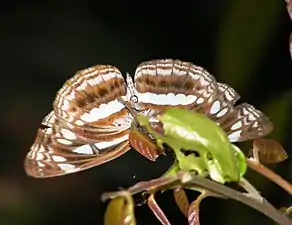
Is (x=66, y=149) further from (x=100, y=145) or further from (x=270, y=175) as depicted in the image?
(x=270, y=175)

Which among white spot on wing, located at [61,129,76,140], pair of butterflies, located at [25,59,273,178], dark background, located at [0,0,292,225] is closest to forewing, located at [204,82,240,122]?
pair of butterflies, located at [25,59,273,178]

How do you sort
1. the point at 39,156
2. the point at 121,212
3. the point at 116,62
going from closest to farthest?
the point at 121,212 < the point at 39,156 < the point at 116,62

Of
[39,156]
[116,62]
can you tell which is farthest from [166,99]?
[116,62]

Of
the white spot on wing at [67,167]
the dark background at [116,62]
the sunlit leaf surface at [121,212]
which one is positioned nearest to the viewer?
the sunlit leaf surface at [121,212]

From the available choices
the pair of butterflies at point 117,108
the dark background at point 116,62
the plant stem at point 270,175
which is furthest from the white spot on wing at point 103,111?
the dark background at point 116,62

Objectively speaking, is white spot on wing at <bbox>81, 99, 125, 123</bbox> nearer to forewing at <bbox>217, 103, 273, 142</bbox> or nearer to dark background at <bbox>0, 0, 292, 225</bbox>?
forewing at <bbox>217, 103, 273, 142</bbox>

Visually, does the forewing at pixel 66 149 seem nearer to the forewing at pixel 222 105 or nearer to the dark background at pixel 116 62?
the forewing at pixel 222 105

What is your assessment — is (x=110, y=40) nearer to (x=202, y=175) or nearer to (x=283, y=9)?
(x=283, y=9)
